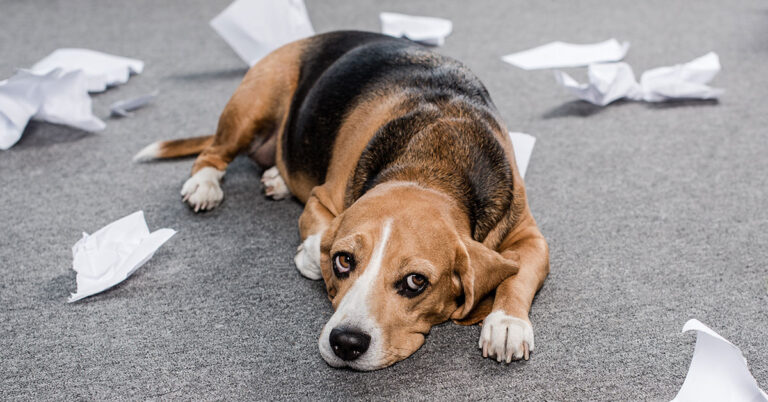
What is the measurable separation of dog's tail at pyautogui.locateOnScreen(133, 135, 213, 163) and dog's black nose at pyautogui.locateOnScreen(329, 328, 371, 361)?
182 centimetres

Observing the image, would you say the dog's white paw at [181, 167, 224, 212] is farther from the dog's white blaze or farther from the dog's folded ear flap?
the dog's folded ear flap

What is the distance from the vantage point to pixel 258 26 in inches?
179

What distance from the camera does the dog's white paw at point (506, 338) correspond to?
7.09ft

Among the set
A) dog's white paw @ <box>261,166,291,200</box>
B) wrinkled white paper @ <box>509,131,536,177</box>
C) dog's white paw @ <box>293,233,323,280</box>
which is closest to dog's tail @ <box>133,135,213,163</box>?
dog's white paw @ <box>261,166,291,200</box>

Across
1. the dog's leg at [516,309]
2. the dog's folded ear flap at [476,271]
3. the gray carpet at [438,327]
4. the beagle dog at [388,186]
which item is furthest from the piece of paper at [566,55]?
the dog's folded ear flap at [476,271]

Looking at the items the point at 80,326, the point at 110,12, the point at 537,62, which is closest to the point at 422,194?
the point at 80,326

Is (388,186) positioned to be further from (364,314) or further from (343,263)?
(364,314)

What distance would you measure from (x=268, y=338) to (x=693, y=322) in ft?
4.33

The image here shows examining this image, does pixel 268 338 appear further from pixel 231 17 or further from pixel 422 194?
pixel 231 17

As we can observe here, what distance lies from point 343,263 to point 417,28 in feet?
11.2

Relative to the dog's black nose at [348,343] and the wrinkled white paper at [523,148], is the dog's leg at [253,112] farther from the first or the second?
the dog's black nose at [348,343]

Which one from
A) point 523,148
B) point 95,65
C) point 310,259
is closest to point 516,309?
point 310,259

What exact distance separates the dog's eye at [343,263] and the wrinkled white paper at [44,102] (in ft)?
7.59

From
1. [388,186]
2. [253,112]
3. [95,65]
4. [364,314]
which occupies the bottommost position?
[95,65]
